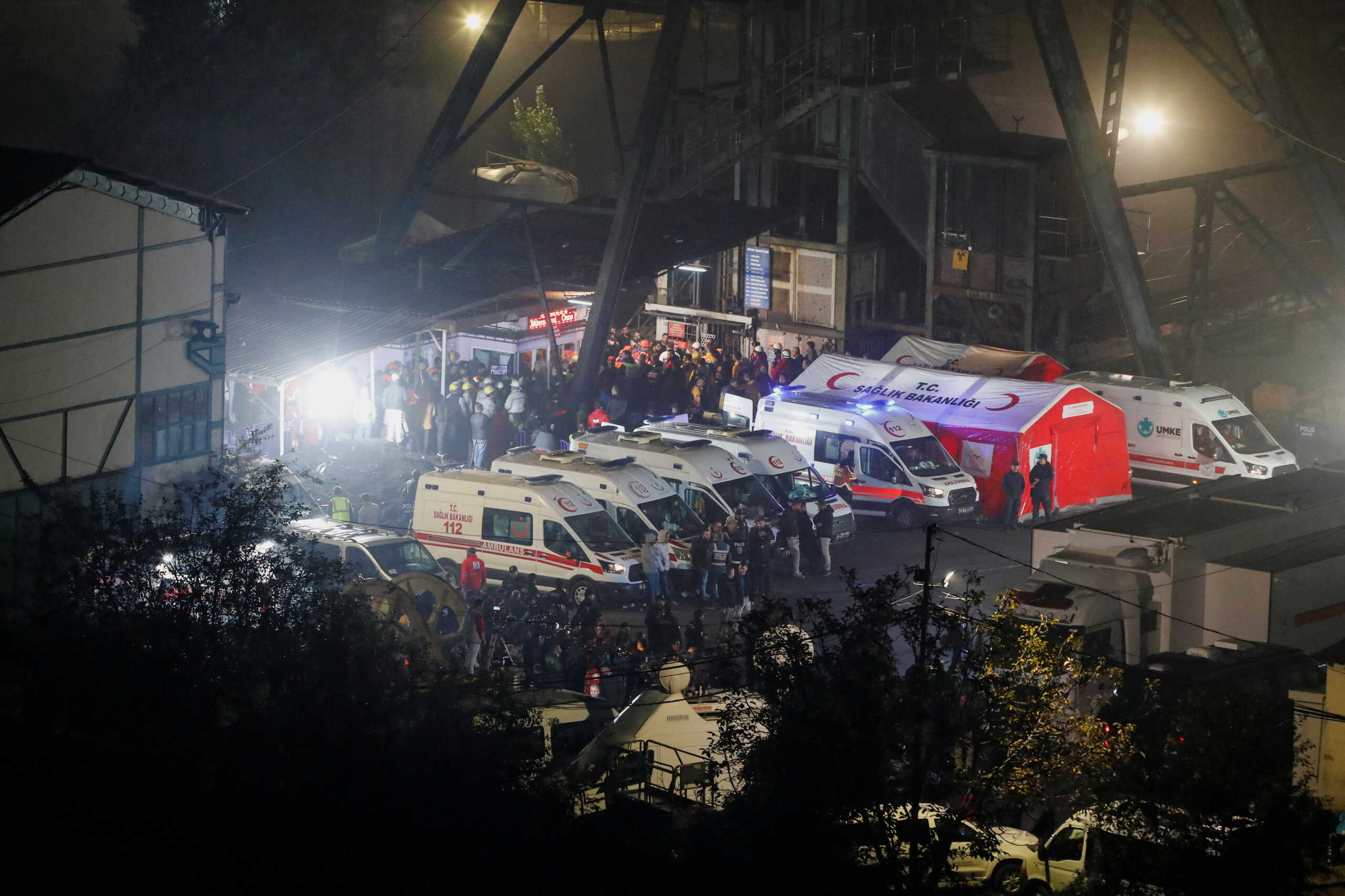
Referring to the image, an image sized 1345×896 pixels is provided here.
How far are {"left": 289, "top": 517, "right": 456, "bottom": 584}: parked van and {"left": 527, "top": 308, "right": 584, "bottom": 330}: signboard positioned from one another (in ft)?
43.0

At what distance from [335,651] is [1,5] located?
41.9 meters

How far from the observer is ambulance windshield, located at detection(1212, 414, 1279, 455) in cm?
2548

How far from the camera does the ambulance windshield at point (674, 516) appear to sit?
20844 millimetres

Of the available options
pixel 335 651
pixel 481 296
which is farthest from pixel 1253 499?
pixel 481 296

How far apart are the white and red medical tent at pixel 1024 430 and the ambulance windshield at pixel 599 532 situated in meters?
7.08

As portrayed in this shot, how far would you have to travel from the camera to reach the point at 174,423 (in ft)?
71.3

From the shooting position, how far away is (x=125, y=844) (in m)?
11.6

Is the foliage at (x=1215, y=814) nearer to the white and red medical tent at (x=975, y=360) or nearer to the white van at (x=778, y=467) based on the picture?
the white van at (x=778, y=467)

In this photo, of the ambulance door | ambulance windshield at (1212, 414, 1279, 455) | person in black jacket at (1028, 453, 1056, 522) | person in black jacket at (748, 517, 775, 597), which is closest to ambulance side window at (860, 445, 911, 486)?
person in black jacket at (1028, 453, 1056, 522)

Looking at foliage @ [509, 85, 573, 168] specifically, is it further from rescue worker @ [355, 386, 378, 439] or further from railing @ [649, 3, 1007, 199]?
rescue worker @ [355, 386, 378, 439]

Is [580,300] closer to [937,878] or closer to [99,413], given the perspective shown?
A: [99,413]

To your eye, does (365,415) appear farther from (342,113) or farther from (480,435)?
(342,113)

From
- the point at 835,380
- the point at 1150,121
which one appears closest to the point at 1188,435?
the point at 835,380

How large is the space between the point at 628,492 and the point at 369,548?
409 cm
